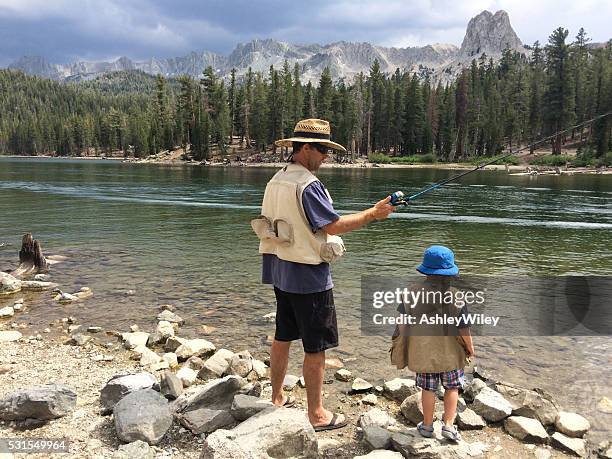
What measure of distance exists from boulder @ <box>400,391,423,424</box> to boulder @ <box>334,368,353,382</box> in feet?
3.59

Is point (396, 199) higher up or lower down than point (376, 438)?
higher up

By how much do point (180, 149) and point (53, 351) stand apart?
115425mm

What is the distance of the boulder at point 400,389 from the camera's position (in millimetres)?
5199

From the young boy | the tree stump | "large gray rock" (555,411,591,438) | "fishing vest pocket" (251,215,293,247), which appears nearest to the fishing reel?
the young boy

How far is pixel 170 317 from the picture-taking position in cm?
831

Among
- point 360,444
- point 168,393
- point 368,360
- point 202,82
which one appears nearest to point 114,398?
point 168,393

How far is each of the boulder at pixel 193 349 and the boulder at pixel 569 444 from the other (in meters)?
4.37

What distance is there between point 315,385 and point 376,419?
0.76 meters

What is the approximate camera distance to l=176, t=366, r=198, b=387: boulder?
5.40 meters

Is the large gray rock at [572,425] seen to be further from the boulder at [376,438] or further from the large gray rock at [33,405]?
the large gray rock at [33,405]

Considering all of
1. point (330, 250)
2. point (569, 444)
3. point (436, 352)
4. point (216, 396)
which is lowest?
point (569, 444)

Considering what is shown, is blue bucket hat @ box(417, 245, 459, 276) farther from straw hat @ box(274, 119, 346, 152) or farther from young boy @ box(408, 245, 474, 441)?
straw hat @ box(274, 119, 346, 152)

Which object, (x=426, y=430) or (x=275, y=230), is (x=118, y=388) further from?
(x=426, y=430)

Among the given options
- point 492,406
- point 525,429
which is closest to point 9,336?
point 492,406
